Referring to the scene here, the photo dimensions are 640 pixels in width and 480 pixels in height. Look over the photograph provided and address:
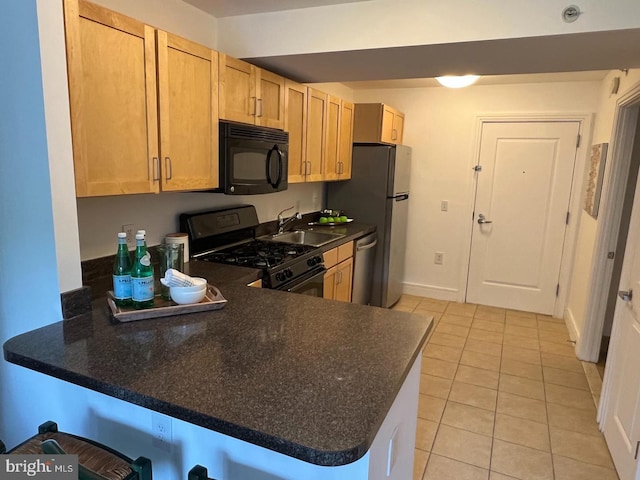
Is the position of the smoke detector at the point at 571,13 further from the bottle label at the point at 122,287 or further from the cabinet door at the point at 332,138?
the bottle label at the point at 122,287

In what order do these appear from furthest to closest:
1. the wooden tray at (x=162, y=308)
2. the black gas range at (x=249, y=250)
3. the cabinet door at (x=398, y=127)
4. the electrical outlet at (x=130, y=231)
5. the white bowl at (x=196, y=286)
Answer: the cabinet door at (x=398, y=127)
the black gas range at (x=249, y=250)
the electrical outlet at (x=130, y=231)
the white bowl at (x=196, y=286)
the wooden tray at (x=162, y=308)

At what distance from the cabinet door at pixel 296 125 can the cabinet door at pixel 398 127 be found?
147 cm

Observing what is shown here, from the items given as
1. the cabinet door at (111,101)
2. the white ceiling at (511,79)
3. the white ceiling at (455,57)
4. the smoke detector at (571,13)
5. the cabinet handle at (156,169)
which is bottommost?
the cabinet handle at (156,169)

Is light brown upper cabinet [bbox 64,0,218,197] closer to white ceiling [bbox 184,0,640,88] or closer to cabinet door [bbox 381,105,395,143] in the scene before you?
white ceiling [bbox 184,0,640,88]

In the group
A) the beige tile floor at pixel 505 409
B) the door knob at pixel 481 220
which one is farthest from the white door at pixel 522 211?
the beige tile floor at pixel 505 409

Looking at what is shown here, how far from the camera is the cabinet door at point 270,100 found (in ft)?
8.36

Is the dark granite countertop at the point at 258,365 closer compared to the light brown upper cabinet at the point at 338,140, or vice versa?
the dark granite countertop at the point at 258,365

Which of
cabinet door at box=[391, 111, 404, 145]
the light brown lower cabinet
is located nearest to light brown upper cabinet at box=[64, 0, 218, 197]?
the light brown lower cabinet

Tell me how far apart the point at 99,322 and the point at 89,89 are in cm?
85

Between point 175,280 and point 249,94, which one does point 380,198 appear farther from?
point 175,280

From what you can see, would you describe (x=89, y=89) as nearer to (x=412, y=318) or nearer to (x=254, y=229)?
(x=412, y=318)

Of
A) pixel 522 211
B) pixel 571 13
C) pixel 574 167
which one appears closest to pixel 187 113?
pixel 571 13

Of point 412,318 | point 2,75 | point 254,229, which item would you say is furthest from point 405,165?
point 2,75

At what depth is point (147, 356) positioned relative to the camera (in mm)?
1232
